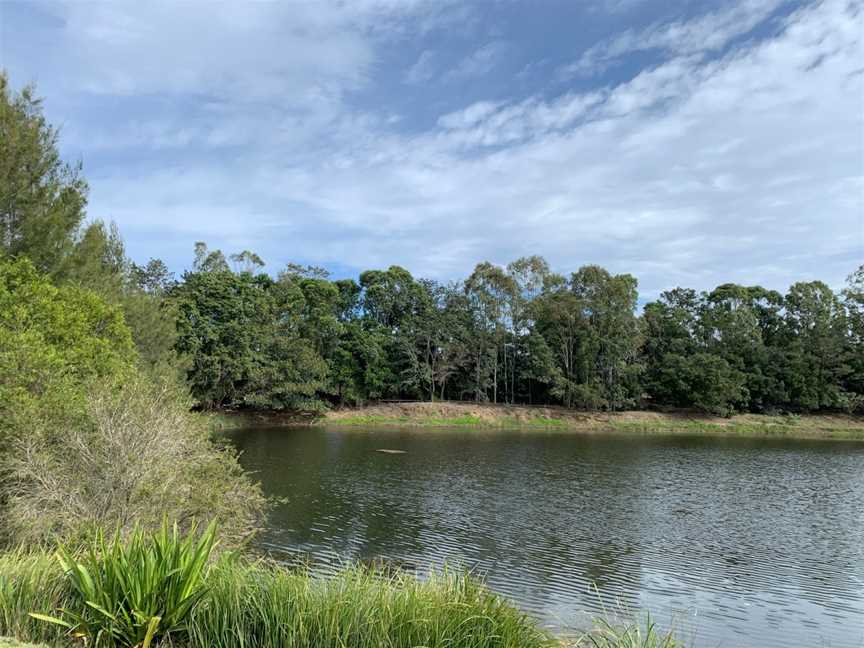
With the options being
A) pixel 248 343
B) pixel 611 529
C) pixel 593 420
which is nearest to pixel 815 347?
pixel 593 420

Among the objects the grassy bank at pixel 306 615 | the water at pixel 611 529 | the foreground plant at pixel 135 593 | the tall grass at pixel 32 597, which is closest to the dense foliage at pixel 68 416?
the tall grass at pixel 32 597

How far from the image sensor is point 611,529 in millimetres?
19125

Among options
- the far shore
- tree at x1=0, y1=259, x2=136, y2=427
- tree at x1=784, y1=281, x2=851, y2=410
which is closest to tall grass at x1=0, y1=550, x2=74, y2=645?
tree at x1=0, y1=259, x2=136, y2=427

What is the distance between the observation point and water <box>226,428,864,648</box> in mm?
12609

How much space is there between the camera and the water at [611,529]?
496 inches

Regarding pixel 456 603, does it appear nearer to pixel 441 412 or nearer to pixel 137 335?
pixel 137 335

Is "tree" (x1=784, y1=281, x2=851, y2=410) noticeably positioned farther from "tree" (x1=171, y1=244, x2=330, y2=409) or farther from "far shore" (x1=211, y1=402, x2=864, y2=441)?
"tree" (x1=171, y1=244, x2=330, y2=409)

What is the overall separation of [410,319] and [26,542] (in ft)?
190

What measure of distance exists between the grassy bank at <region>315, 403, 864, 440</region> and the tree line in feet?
6.33

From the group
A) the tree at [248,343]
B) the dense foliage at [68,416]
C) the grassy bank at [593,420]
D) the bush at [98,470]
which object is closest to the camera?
the bush at [98,470]

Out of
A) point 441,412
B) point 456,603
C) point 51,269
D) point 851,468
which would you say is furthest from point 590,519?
point 441,412

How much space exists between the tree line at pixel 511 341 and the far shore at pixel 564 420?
1.63 m

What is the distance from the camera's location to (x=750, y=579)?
1467cm

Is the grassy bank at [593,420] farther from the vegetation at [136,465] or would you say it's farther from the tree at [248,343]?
the tree at [248,343]
